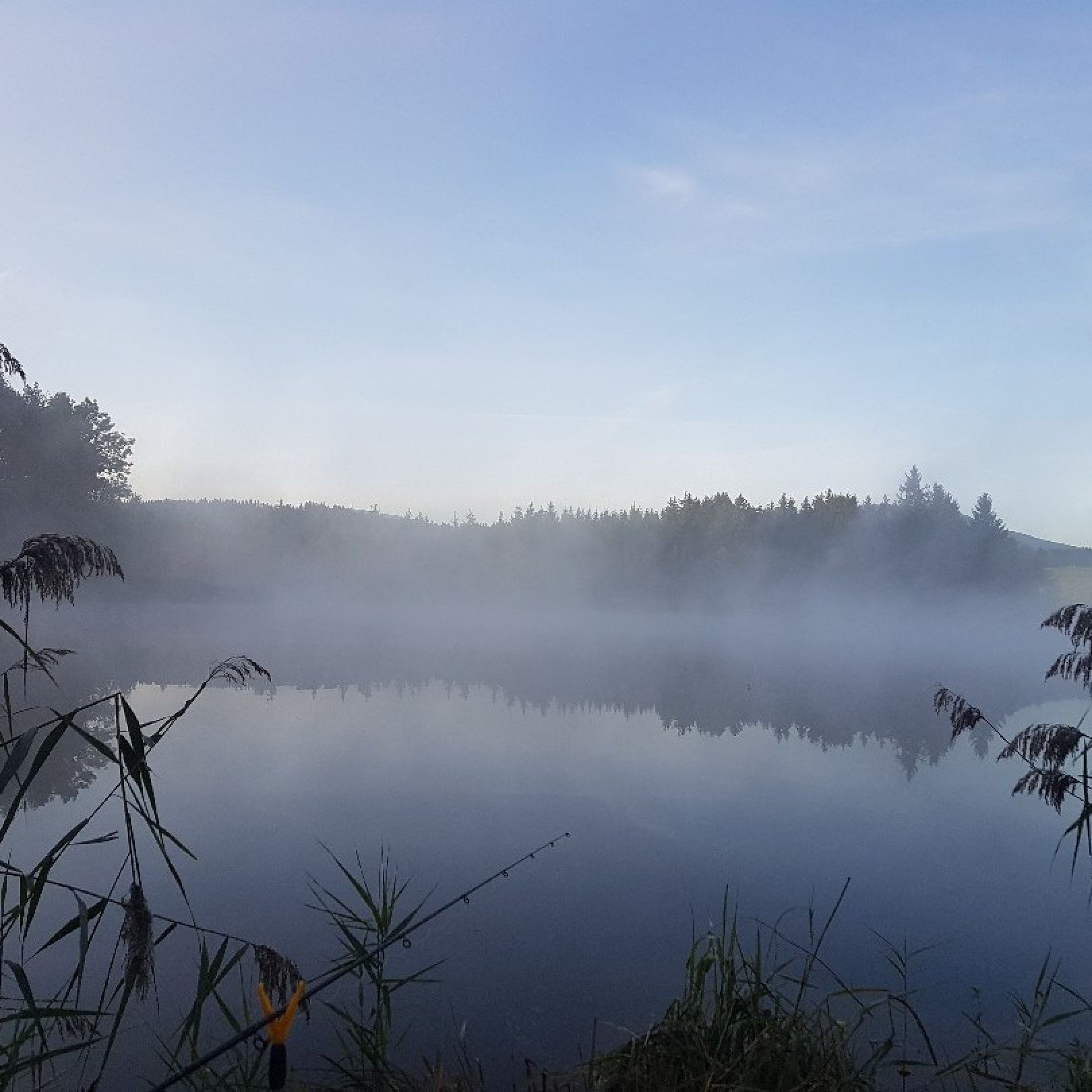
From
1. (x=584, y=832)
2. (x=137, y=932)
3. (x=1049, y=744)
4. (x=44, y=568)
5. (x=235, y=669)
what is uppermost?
(x=44, y=568)

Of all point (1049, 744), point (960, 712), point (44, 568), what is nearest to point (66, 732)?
point (44, 568)

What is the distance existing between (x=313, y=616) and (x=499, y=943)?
60592mm

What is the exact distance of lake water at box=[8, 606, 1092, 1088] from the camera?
20.4ft

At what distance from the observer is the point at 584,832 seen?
9.98m

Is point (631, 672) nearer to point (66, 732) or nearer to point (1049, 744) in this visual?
point (66, 732)

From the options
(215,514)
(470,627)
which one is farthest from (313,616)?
(215,514)

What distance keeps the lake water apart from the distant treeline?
43.5 metres

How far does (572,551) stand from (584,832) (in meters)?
86.5

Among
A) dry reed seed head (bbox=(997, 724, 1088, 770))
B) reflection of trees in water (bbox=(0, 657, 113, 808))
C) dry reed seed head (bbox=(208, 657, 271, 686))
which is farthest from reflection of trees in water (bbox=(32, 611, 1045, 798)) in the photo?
dry reed seed head (bbox=(997, 724, 1088, 770))

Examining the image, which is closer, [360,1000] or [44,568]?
[44,568]

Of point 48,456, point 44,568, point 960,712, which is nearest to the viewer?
point 44,568

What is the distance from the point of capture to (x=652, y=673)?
93.6ft

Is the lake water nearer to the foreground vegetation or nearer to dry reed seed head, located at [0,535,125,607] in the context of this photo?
the foreground vegetation

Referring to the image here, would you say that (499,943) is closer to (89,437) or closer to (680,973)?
(680,973)
